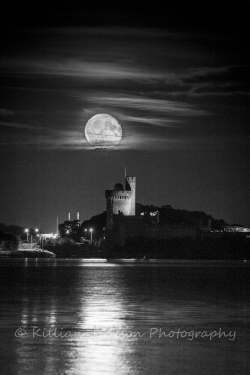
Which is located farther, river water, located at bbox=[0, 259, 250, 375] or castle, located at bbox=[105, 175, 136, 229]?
castle, located at bbox=[105, 175, 136, 229]

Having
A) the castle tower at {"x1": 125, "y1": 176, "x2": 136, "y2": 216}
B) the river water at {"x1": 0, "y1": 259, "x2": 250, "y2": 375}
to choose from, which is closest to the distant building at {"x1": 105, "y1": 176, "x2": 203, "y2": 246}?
the castle tower at {"x1": 125, "y1": 176, "x2": 136, "y2": 216}

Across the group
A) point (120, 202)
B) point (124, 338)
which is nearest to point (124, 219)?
point (120, 202)

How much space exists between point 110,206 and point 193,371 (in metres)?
119

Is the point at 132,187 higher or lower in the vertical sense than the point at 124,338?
higher

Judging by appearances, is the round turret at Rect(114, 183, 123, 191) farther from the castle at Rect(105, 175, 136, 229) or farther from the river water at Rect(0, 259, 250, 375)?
the river water at Rect(0, 259, 250, 375)

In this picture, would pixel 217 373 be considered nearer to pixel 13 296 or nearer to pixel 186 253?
pixel 13 296

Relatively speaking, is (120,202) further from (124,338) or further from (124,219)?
(124,338)

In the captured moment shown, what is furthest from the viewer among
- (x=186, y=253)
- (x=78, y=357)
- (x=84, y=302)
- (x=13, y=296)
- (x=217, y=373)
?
(x=186, y=253)

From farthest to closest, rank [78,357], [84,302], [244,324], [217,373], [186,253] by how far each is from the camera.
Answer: [186,253]
[84,302]
[244,324]
[78,357]
[217,373]

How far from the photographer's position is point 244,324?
23156mm

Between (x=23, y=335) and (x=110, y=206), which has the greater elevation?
(x=110, y=206)

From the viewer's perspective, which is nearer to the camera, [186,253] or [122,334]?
[122,334]

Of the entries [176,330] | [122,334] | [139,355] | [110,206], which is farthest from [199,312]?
[110,206]

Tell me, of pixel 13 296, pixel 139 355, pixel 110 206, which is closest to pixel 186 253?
pixel 110 206
